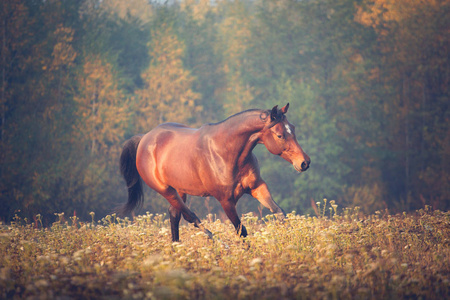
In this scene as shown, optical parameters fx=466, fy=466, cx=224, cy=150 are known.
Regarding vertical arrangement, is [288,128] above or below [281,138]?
above

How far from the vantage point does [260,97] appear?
3569cm

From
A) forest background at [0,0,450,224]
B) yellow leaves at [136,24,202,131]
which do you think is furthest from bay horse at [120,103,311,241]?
yellow leaves at [136,24,202,131]

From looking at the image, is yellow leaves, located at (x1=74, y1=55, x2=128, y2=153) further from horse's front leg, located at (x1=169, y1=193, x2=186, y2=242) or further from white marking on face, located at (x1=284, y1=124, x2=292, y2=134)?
white marking on face, located at (x1=284, y1=124, x2=292, y2=134)

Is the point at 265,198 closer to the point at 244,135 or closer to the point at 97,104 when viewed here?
the point at 244,135

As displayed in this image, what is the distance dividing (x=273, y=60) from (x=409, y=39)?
1215 centimetres

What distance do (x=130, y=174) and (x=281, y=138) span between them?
3.93 m

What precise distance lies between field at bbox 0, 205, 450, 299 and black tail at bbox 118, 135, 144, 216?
805 millimetres

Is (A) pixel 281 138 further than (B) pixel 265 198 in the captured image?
No

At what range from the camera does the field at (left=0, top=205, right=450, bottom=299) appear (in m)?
4.38

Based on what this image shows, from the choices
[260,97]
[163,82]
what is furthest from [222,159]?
[260,97]

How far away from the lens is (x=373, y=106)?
99.0 ft

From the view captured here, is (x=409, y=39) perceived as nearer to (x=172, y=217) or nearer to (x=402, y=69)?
(x=402, y=69)

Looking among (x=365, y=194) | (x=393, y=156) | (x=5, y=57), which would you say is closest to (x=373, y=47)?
(x=393, y=156)

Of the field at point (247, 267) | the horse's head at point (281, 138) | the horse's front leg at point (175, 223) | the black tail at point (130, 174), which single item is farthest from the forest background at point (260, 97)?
the horse's head at point (281, 138)
